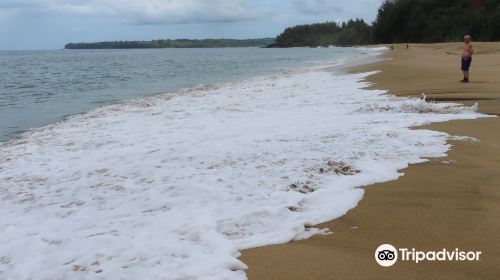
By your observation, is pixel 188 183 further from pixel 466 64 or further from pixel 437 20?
pixel 437 20

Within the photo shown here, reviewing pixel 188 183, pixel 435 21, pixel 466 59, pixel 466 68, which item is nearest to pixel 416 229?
pixel 188 183

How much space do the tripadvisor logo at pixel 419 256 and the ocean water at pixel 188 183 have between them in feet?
2.17

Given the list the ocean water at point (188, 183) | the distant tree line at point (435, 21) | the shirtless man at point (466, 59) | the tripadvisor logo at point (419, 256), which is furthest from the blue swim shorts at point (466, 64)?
the distant tree line at point (435, 21)

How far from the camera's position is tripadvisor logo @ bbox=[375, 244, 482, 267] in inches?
119

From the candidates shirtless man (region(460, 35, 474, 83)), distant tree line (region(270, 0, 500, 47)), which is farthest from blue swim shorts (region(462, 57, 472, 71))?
distant tree line (region(270, 0, 500, 47))

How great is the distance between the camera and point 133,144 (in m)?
7.50

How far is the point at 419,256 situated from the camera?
309 centimetres

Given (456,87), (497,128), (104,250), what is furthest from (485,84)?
(104,250)

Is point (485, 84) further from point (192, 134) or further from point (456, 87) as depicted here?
point (192, 134)

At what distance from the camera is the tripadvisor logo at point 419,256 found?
9.94 ft

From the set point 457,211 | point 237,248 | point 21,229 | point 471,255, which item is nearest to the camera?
point 471,255

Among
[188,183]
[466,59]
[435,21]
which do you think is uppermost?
[435,21]

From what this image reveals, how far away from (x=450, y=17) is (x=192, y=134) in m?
84.5

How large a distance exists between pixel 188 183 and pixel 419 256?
270cm
